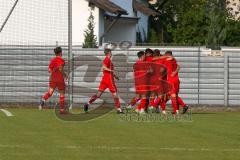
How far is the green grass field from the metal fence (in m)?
10.4

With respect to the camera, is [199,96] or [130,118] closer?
[130,118]

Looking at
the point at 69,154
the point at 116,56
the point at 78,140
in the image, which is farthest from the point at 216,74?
the point at 69,154

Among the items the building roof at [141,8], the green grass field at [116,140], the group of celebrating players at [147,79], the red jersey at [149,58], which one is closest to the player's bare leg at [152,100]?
Result: the group of celebrating players at [147,79]

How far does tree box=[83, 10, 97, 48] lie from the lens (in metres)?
34.9

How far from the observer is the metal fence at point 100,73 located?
32344 millimetres

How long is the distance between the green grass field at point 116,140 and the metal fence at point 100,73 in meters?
10.4

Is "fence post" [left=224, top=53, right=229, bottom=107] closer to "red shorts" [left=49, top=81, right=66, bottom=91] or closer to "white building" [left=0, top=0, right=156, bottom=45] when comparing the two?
"white building" [left=0, top=0, right=156, bottom=45]

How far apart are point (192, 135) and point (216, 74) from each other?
15.7 m

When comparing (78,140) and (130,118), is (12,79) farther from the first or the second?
(78,140)

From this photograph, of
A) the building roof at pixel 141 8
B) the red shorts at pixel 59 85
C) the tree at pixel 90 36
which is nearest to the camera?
the red shorts at pixel 59 85

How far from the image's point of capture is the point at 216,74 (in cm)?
3266

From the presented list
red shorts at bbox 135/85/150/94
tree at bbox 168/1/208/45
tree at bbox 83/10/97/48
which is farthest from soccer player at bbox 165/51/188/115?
tree at bbox 168/1/208/45

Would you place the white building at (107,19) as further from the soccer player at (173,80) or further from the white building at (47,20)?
the soccer player at (173,80)

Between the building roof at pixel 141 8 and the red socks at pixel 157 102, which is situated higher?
the building roof at pixel 141 8
